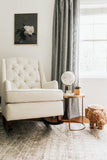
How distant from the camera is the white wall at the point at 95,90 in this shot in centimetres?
303

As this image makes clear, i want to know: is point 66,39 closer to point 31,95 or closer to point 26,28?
point 26,28

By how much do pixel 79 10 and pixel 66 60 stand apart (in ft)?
3.03

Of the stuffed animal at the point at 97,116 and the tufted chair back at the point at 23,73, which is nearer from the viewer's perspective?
the stuffed animal at the point at 97,116

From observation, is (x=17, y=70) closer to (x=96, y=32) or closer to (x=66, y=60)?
(x=66, y=60)

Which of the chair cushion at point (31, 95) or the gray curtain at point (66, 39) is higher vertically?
the gray curtain at point (66, 39)

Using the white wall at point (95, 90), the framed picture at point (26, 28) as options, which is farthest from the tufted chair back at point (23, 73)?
the white wall at point (95, 90)

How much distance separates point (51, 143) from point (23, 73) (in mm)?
1305

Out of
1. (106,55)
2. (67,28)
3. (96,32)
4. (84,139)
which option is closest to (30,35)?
(67,28)

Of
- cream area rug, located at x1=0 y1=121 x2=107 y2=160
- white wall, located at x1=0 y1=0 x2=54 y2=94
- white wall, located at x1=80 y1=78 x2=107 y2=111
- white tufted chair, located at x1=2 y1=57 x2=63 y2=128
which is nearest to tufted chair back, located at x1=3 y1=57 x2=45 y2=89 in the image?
white tufted chair, located at x1=2 y1=57 x2=63 y2=128

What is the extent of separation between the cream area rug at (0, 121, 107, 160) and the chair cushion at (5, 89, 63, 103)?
43 centimetres

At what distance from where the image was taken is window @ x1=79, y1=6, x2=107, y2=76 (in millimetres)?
3076

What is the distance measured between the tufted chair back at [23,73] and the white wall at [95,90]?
0.86 m

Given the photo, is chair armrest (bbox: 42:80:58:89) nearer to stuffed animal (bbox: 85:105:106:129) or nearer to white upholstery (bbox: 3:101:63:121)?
white upholstery (bbox: 3:101:63:121)

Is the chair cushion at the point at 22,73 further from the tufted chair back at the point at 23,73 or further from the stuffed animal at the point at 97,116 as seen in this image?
the stuffed animal at the point at 97,116
